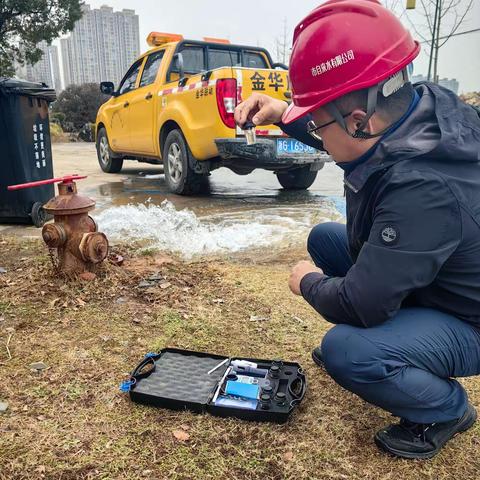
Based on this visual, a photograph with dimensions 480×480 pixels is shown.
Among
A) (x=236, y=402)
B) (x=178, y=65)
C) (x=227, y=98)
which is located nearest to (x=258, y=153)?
(x=227, y=98)

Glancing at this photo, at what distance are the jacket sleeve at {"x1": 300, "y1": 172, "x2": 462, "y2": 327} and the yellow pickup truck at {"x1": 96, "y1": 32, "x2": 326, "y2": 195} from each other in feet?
10.9

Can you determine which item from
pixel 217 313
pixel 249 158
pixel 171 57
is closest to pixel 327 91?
pixel 217 313

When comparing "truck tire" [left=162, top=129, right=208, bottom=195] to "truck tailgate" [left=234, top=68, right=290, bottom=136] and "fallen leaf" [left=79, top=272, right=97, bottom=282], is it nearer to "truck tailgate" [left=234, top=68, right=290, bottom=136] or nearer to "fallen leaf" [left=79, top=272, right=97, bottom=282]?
"truck tailgate" [left=234, top=68, right=290, bottom=136]

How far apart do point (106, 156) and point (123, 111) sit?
1.58 meters

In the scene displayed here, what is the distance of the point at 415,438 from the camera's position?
1.64m

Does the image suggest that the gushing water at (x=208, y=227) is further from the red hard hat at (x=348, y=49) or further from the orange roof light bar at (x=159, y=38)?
the orange roof light bar at (x=159, y=38)

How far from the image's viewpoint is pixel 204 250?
3.78 m

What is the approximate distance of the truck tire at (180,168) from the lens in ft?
19.1

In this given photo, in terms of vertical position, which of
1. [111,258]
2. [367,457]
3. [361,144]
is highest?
[361,144]

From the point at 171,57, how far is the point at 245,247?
11.4 feet

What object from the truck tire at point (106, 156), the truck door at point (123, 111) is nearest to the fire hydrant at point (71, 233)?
the truck door at point (123, 111)

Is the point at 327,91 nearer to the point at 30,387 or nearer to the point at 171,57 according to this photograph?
the point at 30,387

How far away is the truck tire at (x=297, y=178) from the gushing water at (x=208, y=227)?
1.45 metres

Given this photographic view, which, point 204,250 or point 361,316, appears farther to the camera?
point 204,250
